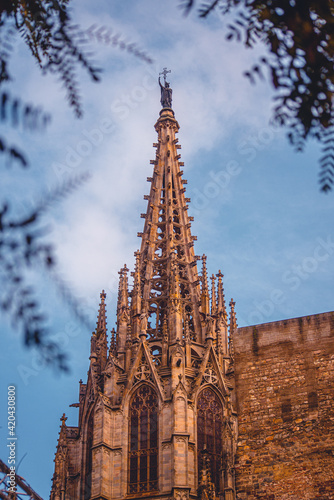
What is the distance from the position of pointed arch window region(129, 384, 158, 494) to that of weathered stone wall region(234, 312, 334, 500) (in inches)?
111

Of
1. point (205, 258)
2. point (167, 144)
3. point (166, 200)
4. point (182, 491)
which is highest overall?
point (167, 144)

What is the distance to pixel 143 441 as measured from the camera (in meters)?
30.3

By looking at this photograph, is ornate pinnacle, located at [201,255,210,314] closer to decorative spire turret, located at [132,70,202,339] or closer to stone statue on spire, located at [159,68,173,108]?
decorative spire turret, located at [132,70,202,339]

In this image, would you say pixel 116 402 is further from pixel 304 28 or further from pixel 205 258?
pixel 304 28

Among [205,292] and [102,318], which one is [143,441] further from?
[205,292]

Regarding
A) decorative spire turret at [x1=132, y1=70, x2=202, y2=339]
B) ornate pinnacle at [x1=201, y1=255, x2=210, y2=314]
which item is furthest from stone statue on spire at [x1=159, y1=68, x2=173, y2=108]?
ornate pinnacle at [x1=201, y1=255, x2=210, y2=314]

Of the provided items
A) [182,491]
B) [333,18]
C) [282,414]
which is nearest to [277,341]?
[282,414]

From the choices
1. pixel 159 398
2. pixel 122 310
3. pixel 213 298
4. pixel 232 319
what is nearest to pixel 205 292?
pixel 213 298

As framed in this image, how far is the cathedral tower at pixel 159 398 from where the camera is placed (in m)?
29.2

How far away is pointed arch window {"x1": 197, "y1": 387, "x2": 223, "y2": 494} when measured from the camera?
30062mm

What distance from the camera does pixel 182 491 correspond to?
28.1 m

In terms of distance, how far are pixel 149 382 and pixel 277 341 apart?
4.98m

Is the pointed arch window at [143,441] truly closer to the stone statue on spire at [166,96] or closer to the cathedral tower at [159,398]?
the cathedral tower at [159,398]

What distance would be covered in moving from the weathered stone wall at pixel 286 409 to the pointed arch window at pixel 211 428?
0.72 m
